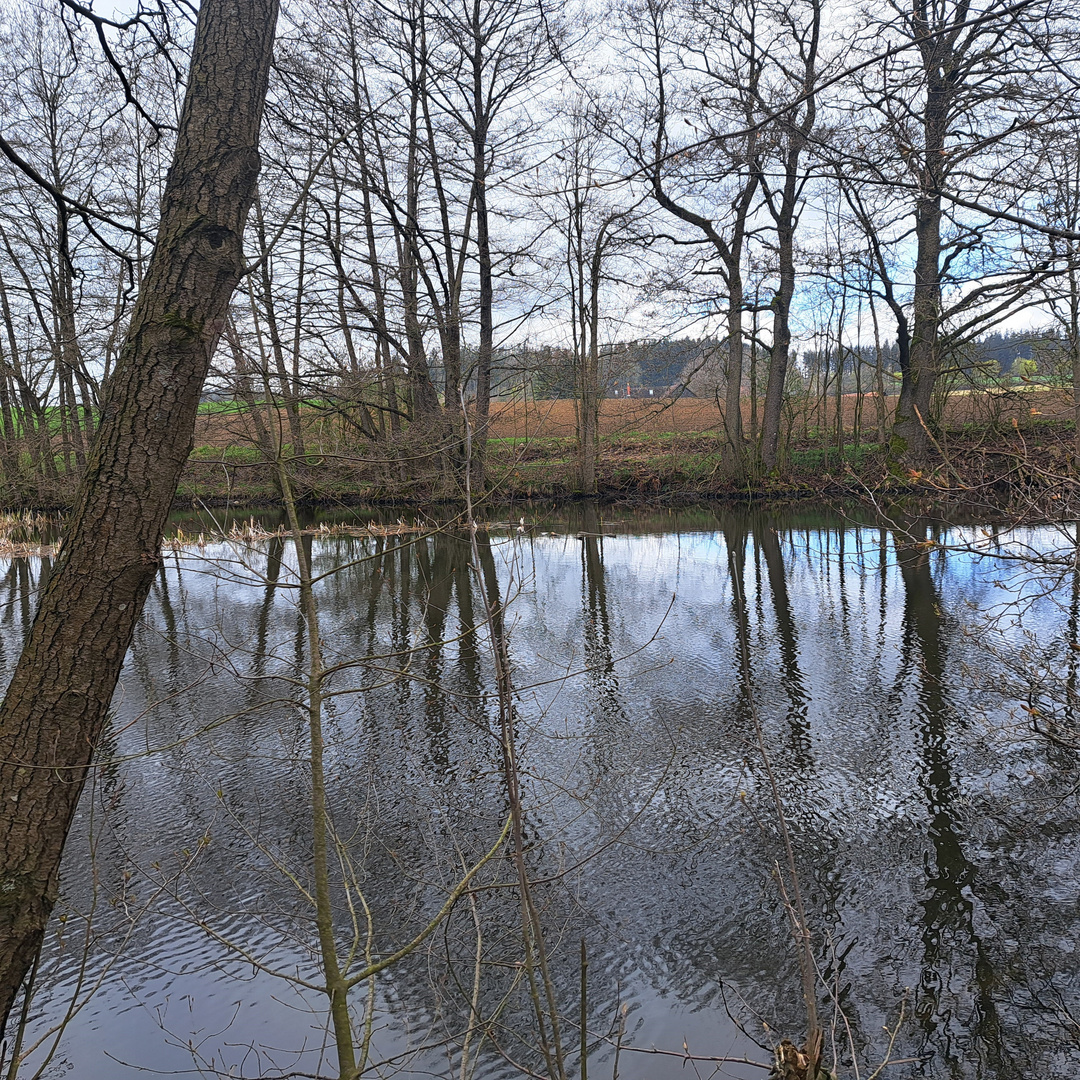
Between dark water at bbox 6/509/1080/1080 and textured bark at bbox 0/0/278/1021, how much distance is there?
22 centimetres

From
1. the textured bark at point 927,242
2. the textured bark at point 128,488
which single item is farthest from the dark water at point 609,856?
the textured bark at point 927,242

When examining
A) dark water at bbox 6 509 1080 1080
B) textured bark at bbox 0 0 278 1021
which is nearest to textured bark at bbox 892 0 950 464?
dark water at bbox 6 509 1080 1080

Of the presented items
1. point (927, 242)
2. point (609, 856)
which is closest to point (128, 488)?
point (609, 856)

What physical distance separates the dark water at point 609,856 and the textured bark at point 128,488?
0.22 m

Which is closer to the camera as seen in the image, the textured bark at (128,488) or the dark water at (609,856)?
the textured bark at (128,488)

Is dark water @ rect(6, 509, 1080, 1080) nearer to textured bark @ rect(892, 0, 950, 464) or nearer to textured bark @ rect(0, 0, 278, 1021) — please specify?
textured bark @ rect(0, 0, 278, 1021)

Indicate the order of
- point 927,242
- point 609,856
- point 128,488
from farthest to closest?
1. point 927,242
2. point 609,856
3. point 128,488

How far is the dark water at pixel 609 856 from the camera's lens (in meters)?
2.95

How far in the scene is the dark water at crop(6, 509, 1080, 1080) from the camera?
295 cm

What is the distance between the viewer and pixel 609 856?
13.7 feet

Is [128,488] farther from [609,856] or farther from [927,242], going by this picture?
[927,242]

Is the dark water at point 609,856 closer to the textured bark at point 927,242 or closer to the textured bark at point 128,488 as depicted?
the textured bark at point 128,488

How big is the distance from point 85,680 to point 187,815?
2952 millimetres

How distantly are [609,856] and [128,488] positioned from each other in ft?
9.73
